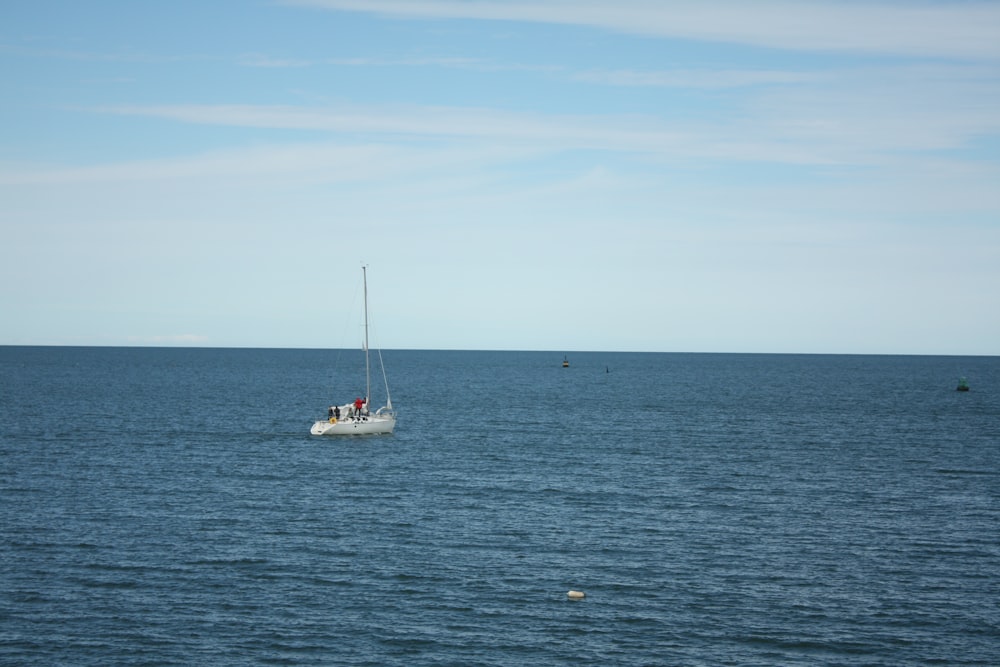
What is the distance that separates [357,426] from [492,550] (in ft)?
165

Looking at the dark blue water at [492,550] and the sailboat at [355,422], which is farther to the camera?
the sailboat at [355,422]

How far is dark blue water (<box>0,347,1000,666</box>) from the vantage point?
37.6 meters

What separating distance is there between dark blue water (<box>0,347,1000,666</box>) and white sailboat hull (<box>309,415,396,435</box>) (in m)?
1.33

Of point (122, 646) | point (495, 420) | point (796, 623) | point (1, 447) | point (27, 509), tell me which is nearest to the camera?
point (122, 646)

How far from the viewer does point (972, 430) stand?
114500mm

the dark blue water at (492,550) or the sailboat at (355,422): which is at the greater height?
the sailboat at (355,422)

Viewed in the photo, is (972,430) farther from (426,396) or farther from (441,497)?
(426,396)

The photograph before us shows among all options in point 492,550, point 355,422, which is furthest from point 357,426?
point 492,550

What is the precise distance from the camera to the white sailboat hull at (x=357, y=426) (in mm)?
97688

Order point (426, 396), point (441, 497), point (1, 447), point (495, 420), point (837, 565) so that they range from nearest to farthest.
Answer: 1. point (837, 565)
2. point (441, 497)
3. point (1, 447)
4. point (495, 420)
5. point (426, 396)

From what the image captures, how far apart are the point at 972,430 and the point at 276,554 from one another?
9452 cm

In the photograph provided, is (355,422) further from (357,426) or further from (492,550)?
(492,550)

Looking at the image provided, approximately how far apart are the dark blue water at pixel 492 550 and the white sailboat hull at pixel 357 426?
1335 mm

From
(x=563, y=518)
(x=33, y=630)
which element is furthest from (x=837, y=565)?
(x=33, y=630)
